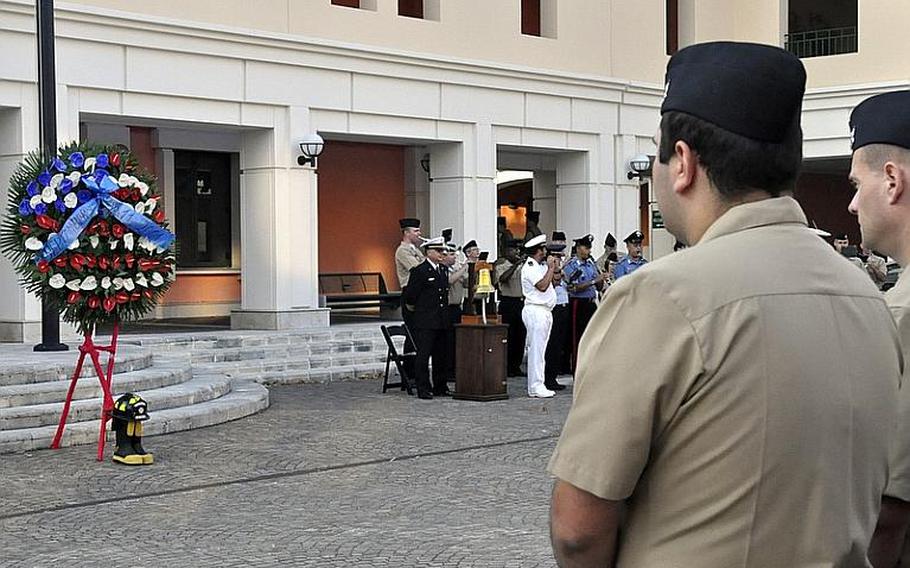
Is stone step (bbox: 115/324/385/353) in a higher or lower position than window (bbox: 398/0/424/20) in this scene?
lower

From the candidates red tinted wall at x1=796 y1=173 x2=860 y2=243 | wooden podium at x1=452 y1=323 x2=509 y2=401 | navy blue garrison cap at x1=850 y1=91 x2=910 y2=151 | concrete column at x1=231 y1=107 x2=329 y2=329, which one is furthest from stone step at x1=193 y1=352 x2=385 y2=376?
red tinted wall at x1=796 y1=173 x2=860 y2=243

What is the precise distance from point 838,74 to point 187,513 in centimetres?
2237

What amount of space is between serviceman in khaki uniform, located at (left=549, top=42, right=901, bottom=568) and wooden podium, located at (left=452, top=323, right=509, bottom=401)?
13.4 metres

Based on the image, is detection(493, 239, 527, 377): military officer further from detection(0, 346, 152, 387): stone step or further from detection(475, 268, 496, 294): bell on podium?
detection(0, 346, 152, 387): stone step

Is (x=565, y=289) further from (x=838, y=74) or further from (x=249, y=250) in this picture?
(x=838, y=74)

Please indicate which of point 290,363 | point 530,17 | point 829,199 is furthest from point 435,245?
point 829,199

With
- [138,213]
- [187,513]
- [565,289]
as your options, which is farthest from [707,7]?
[187,513]

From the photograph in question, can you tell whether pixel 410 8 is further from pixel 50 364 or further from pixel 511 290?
pixel 50 364

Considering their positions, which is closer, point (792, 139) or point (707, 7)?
point (792, 139)

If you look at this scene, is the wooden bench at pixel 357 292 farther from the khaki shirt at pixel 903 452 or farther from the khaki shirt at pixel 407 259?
the khaki shirt at pixel 903 452

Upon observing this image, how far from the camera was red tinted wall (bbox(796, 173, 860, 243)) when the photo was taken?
35.3m

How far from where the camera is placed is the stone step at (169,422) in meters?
11.7

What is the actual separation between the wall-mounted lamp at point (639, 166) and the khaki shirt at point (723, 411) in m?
24.1

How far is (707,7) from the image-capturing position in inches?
1109
